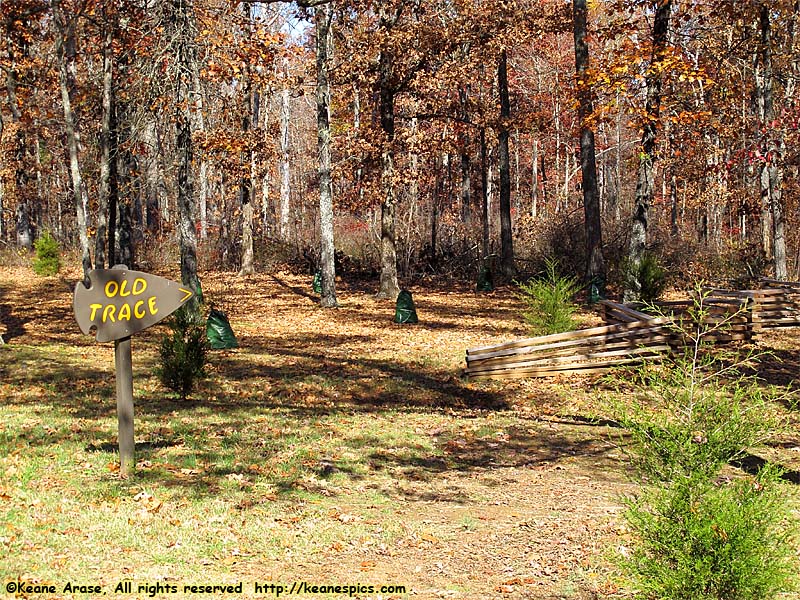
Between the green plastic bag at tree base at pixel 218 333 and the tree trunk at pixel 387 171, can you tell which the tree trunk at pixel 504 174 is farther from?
the green plastic bag at tree base at pixel 218 333

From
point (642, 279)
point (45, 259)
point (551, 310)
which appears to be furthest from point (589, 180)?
point (45, 259)

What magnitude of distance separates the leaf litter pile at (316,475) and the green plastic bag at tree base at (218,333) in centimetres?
47

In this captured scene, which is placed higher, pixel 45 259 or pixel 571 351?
pixel 45 259

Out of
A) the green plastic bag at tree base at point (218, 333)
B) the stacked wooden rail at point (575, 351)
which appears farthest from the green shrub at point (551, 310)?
the green plastic bag at tree base at point (218, 333)

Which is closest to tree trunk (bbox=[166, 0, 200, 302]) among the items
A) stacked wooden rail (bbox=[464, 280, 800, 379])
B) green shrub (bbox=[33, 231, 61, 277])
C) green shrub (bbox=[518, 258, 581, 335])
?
stacked wooden rail (bbox=[464, 280, 800, 379])

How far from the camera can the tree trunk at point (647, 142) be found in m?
16.1

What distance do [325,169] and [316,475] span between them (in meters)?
13.8

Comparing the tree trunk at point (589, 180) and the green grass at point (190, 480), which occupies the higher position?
the tree trunk at point (589, 180)

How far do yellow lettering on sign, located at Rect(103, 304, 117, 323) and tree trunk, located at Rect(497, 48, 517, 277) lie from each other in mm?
19238

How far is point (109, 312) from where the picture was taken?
632 centimetres

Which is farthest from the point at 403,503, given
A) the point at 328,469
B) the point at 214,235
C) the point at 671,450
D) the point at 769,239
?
the point at 214,235

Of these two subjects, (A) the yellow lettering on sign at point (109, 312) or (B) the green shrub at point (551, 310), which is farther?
(B) the green shrub at point (551, 310)

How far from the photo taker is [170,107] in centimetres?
1504

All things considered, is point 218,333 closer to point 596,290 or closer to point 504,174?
point 596,290
